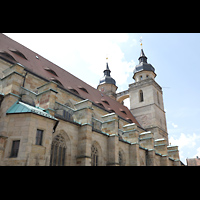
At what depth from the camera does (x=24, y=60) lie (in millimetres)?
16594

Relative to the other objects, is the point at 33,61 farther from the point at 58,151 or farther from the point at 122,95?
the point at 122,95

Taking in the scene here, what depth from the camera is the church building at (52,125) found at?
9.09 m

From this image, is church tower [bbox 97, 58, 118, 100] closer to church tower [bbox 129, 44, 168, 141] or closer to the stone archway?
the stone archway

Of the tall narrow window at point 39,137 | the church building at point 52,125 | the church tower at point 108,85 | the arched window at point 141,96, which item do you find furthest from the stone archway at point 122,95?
the tall narrow window at point 39,137

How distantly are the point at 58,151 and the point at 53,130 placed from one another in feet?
4.74

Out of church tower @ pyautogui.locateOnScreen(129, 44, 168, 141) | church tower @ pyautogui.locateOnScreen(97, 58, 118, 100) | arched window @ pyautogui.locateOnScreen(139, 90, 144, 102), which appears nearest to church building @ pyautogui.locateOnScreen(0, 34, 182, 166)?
church tower @ pyautogui.locateOnScreen(129, 44, 168, 141)

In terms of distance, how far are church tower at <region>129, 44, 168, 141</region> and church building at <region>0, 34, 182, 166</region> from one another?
4.62 m

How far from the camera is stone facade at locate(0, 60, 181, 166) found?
895 cm

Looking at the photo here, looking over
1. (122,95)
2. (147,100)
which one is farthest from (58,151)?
(122,95)

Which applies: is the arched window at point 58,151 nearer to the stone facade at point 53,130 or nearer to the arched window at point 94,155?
the stone facade at point 53,130

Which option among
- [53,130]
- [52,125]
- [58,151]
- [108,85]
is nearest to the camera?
[52,125]

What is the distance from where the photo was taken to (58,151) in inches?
447
